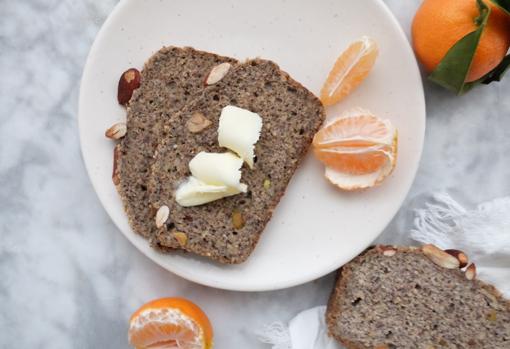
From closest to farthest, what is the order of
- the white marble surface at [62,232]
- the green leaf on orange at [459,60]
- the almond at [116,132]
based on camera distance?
the green leaf on orange at [459,60] < the almond at [116,132] < the white marble surface at [62,232]

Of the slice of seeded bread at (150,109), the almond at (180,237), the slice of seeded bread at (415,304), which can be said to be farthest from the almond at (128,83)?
the slice of seeded bread at (415,304)

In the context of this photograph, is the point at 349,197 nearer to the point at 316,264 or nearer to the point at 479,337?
the point at 316,264

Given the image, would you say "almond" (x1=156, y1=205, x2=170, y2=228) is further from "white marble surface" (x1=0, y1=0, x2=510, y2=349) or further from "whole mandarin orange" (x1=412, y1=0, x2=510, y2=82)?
"whole mandarin orange" (x1=412, y1=0, x2=510, y2=82)

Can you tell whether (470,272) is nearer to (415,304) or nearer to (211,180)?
(415,304)

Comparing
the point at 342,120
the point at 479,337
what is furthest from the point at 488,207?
the point at 342,120

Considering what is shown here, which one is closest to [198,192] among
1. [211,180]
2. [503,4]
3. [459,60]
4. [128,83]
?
[211,180]

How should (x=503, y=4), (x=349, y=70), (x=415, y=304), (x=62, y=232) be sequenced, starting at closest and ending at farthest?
1. (x=503, y=4)
2. (x=349, y=70)
3. (x=415, y=304)
4. (x=62, y=232)

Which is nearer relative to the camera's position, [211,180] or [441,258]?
[211,180]

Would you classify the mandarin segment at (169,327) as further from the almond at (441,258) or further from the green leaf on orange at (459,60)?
the green leaf on orange at (459,60)
